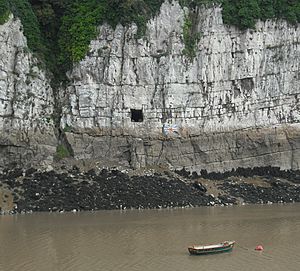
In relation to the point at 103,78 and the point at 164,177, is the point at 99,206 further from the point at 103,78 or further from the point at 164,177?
the point at 103,78

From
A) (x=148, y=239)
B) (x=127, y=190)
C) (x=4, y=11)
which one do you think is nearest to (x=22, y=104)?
(x=4, y=11)

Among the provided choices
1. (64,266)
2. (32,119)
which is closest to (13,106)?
(32,119)

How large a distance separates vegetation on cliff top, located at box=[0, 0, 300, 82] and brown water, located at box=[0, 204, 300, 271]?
1365 centimetres

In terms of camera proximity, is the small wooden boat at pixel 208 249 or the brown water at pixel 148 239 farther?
the small wooden boat at pixel 208 249

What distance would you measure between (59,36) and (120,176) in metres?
12.3

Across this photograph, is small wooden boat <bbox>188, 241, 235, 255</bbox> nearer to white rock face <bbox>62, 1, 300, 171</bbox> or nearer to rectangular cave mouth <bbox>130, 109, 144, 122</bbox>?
white rock face <bbox>62, 1, 300, 171</bbox>

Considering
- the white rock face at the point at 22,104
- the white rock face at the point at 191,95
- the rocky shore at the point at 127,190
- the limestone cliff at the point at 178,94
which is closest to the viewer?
the rocky shore at the point at 127,190

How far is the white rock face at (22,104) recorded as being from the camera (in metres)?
36.3

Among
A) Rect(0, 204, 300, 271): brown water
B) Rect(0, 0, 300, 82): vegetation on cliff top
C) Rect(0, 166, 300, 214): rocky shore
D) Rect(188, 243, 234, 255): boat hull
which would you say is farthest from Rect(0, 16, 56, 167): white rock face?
Rect(188, 243, 234, 255): boat hull

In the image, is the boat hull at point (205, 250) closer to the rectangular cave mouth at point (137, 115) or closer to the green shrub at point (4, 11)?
the rectangular cave mouth at point (137, 115)

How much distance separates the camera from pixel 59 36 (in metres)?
42.0

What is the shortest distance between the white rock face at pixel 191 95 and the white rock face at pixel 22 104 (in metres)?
1.79

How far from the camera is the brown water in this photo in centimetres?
1839

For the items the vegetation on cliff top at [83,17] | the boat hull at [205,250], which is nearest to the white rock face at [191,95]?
the vegetation on cliff top at [83,17]
